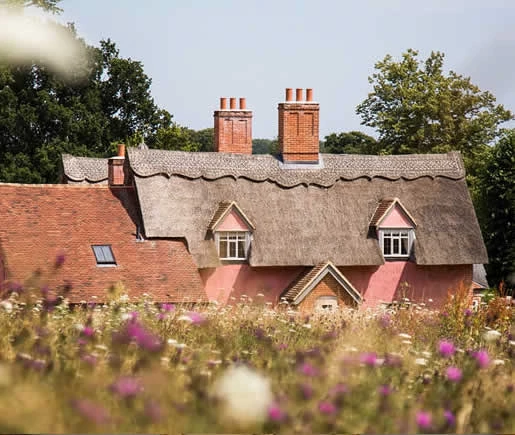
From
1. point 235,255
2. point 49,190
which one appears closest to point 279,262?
point 235,255

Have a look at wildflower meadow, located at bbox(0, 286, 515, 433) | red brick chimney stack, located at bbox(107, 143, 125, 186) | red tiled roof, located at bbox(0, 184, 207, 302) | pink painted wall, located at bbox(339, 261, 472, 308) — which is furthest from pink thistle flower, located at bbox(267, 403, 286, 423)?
red brick chimney stack, located at bbox(107, 143, 125, 186)

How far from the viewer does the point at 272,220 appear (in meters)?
35.3

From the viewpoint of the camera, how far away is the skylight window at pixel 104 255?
30.7 m

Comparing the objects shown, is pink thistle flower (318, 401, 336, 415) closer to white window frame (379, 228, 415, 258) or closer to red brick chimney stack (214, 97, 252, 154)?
white window frame (379, 228, 415, 258)

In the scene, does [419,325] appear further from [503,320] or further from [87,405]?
[87,405]

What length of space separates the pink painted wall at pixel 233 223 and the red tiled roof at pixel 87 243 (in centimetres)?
175

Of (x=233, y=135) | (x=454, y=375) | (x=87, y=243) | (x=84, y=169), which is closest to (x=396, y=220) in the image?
(x=233, y=135)

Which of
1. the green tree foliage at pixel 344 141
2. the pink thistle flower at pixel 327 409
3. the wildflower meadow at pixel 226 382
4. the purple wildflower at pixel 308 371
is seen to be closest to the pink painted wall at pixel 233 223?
the wildflower meadow at pixel 226 382

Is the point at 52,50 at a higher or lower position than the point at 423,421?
higher

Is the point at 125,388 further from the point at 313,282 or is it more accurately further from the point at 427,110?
the point at 427,110

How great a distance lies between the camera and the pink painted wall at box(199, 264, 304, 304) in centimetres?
3416

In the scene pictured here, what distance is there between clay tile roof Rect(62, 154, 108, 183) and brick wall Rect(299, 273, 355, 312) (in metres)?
14.6

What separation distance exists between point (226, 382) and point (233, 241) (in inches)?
1167

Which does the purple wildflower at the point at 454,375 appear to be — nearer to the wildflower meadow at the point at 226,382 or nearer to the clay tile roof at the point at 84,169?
the wildflower meadow at the point at 226,382
